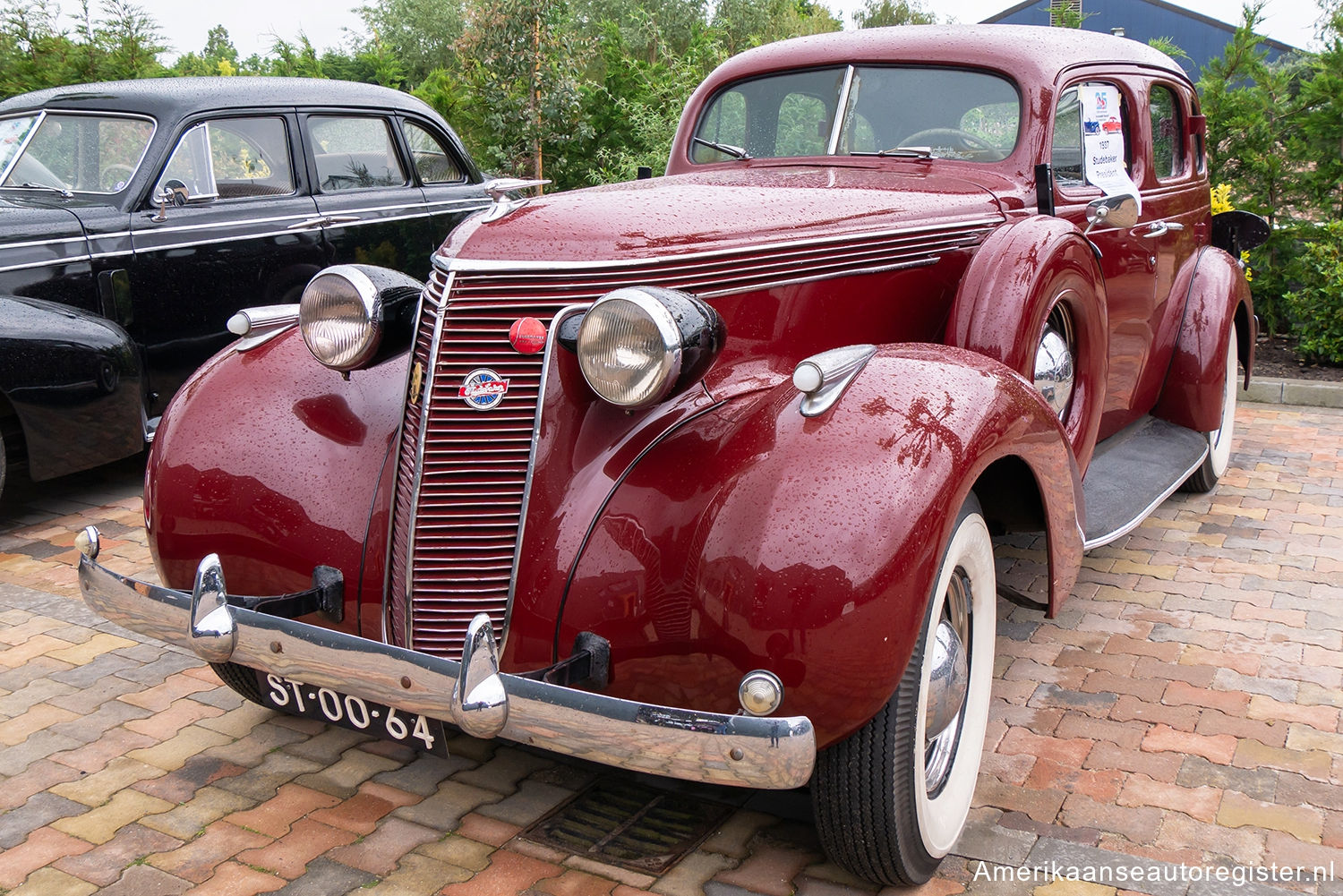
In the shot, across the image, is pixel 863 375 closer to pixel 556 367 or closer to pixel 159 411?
pixel 556 367

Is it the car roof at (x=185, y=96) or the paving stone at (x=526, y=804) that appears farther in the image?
the car roof at (x=185, y=96)

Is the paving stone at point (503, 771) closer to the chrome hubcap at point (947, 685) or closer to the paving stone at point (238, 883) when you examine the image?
the paving stone at point (238, 883)

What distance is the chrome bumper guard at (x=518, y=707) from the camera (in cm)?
190

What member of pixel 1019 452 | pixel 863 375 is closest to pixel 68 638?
pixel 863 375

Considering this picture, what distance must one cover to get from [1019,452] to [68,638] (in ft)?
10.1

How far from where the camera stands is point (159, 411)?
5.25 m

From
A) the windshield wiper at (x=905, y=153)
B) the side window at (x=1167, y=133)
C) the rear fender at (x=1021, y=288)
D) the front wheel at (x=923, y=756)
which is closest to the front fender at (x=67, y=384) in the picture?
the windshield wiper at (x=905, y=153)

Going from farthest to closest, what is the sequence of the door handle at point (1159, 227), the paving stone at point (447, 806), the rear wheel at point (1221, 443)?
the rear wheel at point (1221, 443)
the door handle at point (1159, 227)
the paving stone at point (447, 806)

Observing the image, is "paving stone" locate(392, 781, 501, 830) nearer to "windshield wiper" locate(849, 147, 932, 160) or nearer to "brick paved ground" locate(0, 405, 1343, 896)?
"brick paved ground" locate(0, 405, 1343, 896)

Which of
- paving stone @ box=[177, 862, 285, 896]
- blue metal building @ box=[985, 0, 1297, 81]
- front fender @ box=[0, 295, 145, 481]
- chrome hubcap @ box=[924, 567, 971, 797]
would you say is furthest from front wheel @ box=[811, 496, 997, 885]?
blue metal building @ box=[985, 0, 1297, 81]

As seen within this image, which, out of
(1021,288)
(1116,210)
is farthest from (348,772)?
(1116,210)

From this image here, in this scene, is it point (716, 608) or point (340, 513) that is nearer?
point (716, 608)

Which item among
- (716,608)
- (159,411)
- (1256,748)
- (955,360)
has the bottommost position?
(1256,748)

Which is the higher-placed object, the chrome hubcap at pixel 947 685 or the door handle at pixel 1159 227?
the door handle at pixel 1159 227
